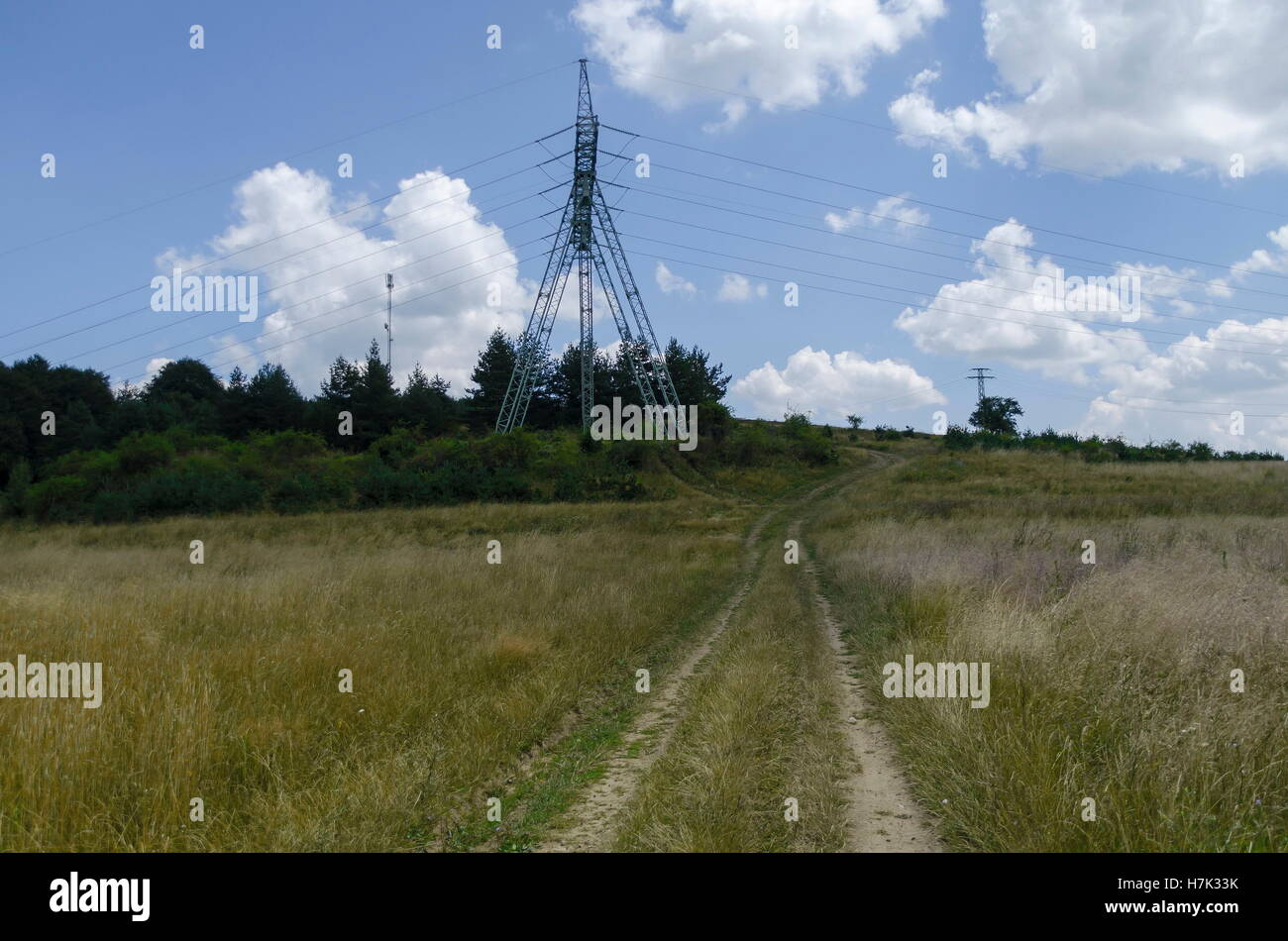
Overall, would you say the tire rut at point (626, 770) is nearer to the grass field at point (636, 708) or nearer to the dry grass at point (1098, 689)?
the grass field at point (636, 708)

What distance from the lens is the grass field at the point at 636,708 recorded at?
4375mm

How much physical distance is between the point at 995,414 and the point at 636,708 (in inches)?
3642

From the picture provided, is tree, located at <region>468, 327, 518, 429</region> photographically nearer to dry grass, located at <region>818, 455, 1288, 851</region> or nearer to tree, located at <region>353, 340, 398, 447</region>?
tree, located at <region>353, 340, 398, 447</region>

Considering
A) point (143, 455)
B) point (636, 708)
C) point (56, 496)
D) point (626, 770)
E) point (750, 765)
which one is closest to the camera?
point (750, 765)

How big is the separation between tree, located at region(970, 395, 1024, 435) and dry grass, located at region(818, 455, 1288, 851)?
79.3 meters

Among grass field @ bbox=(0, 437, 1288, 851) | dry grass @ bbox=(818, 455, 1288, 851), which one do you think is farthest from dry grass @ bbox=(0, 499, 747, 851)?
dry grass @ bbox=(818, 455, 1288, 851)

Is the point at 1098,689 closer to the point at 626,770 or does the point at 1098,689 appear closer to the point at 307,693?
the point at 626,770

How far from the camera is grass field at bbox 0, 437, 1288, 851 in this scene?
4375mm

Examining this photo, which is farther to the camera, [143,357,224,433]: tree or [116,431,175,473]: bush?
[143,357,224,433]: tree

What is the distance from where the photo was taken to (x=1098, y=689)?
5793 millimetres

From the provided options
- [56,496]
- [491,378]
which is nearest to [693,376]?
[491,378]

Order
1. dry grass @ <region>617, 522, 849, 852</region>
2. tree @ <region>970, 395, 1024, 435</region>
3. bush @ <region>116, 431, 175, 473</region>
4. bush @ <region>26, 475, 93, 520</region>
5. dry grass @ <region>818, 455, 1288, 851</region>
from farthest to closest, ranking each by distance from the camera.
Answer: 1. tree @ <region>970, 395, 1024, 435</region>
2. bush @ <region>116, 431, 175, 473</region>
3. bush @ <region>26, 475, 93, 520</region>
4. dry grass @ <region>617, 522, 849, 852</region>
5. dry grass @ <region>818, 455, 1288, 851</region>

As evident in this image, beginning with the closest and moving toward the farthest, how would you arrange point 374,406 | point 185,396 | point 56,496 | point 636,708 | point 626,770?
point 626,770 < point 636,708 < point 56,496 < point 374,406 < point 185,396

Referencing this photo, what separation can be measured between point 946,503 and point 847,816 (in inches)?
1074
